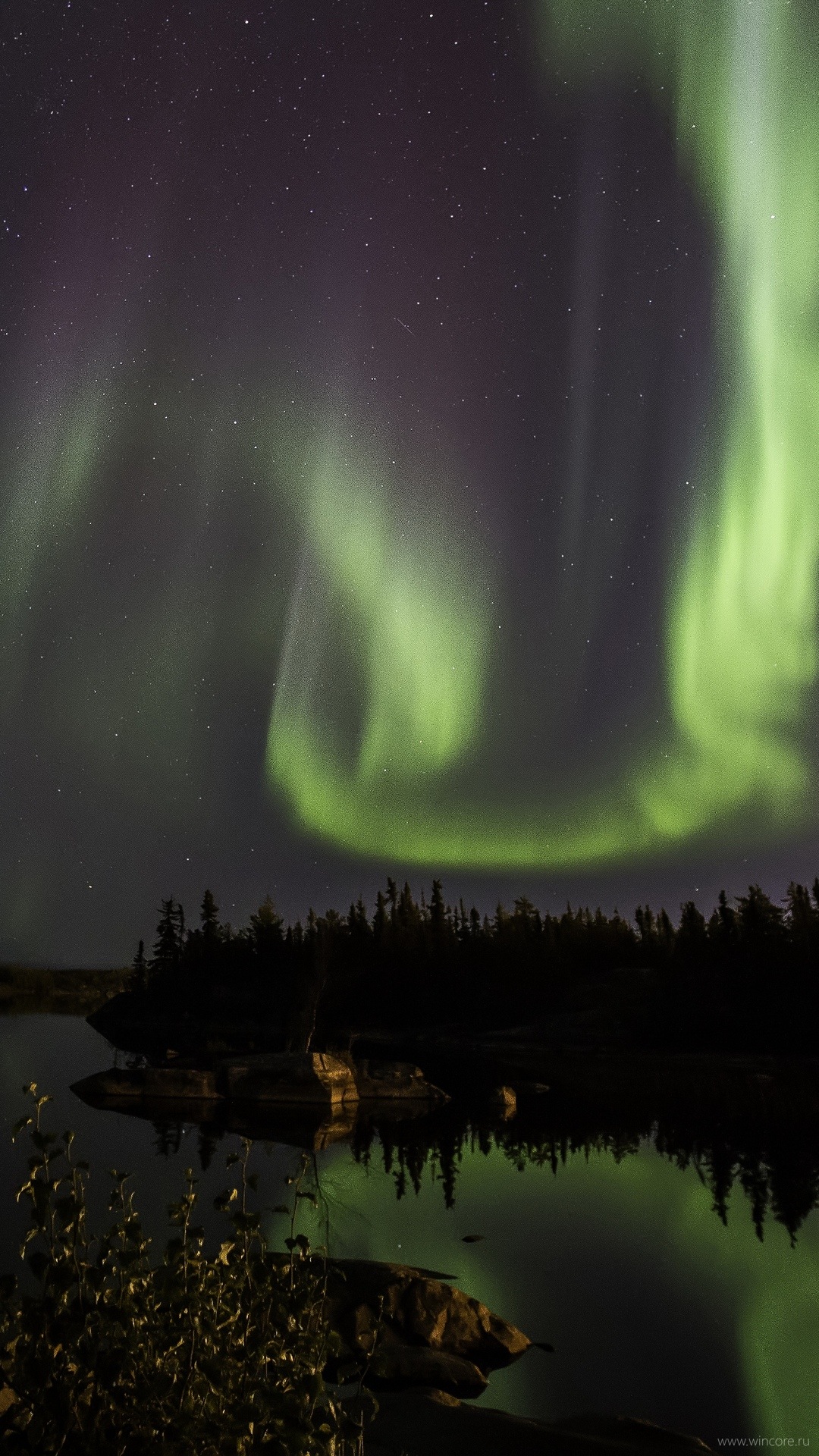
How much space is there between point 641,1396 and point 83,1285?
1710 cm

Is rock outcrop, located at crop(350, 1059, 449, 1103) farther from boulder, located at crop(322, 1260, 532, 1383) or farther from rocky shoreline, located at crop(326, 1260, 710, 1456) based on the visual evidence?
boulder, located at crop(322, 1260, 532, 1383)

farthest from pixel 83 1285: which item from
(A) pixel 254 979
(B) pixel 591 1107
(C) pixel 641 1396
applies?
(A) pixel 254 979

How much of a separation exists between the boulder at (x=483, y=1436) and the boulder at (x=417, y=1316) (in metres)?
1.42

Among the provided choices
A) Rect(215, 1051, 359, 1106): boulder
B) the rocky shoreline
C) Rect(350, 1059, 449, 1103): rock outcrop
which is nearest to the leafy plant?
the rocky shoreline

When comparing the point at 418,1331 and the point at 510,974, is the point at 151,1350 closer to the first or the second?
the point at 418,1331

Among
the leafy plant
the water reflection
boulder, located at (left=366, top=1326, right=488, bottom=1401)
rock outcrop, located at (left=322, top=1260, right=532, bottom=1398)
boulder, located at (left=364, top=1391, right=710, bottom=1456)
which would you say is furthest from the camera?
the water reflection

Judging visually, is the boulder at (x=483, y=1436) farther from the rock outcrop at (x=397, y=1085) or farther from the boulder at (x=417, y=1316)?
the rock outcrop at (x=397, y=1085)

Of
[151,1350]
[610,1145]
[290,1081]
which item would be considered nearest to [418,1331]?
[151,1350]

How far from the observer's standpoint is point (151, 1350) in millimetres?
5020

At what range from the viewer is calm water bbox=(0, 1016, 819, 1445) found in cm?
1803

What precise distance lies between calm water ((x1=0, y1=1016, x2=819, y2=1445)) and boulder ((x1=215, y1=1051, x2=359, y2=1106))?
465 inches

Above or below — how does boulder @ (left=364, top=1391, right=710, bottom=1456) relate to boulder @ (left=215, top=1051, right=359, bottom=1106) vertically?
below

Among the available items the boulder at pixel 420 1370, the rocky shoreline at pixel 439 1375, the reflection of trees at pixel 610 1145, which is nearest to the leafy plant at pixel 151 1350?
the rocky shoreline at pixel 439 1375

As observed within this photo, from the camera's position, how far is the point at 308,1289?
200 inches
